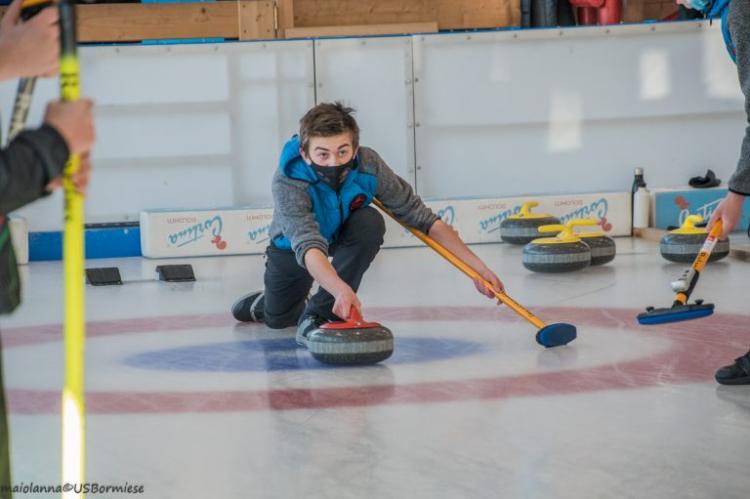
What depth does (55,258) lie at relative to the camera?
25.2 feet

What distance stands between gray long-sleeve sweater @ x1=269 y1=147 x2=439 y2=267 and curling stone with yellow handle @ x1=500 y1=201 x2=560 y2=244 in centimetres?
282

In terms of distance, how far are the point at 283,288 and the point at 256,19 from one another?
4.24 meters

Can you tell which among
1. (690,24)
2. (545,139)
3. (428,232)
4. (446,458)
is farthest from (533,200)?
(446,458)

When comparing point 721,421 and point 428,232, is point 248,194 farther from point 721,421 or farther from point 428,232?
point 721,421

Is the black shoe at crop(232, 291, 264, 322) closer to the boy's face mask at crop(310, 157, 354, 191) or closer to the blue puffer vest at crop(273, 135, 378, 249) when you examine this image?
the blue puffer vest at crop(273, 135, 378, 249)

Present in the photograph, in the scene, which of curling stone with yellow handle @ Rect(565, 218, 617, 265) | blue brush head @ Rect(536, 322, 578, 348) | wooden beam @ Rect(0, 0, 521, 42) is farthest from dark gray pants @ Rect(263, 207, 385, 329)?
wooden beam @ Rect(0, 0, 521, 42)

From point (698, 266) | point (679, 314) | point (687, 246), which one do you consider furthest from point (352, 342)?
point (687, 246)

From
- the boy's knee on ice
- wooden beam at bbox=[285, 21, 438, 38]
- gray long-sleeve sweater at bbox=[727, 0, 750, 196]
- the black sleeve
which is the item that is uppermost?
wooden beam at bbox=[285, 21, 438, 38]

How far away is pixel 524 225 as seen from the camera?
716 centimetres

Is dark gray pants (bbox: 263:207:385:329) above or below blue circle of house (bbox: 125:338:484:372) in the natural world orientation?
above

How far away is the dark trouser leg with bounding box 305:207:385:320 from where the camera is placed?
432 centimetres

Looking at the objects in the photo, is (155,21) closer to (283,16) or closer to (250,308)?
(283,16)

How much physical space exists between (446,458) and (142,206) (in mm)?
5268

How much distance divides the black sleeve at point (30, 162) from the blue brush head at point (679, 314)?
8.52 ft
